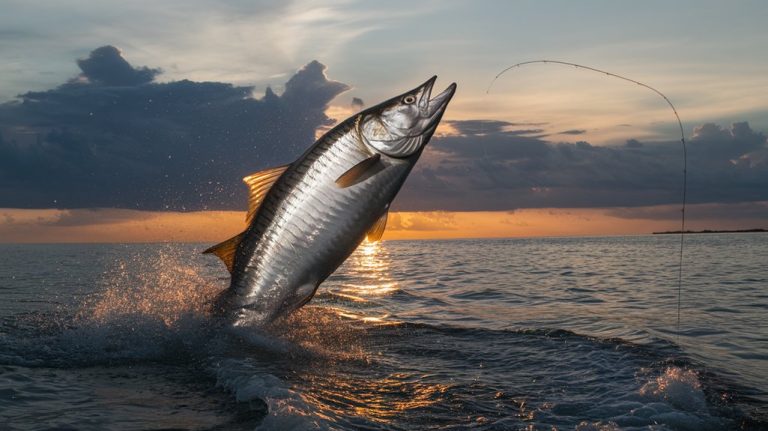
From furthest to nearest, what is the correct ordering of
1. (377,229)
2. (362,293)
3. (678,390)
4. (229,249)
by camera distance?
(362,293)
(229,249)
(678,390)
(377,229)

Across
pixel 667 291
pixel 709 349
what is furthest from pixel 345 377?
pixel 667 291

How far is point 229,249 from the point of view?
6824 mm

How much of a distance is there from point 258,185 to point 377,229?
1.42m

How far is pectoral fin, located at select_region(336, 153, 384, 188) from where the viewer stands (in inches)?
236

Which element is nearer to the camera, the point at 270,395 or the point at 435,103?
the point at 270,395

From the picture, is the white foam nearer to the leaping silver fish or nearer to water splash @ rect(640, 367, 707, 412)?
the leaping silver fish

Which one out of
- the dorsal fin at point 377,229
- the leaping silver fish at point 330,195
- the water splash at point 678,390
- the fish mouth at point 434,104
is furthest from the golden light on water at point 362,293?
the water splash at point 678,390

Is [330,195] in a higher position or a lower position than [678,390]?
higher

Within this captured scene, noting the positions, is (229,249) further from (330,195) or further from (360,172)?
(360,172)

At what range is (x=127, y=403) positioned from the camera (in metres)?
6.16

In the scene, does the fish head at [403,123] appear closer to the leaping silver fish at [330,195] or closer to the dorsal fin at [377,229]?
the leaping silver fish at [330,195]

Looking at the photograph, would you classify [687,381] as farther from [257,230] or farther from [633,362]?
[257,230]

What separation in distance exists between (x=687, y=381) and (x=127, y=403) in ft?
19.6

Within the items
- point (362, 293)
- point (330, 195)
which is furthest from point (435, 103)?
point (362, 293)
